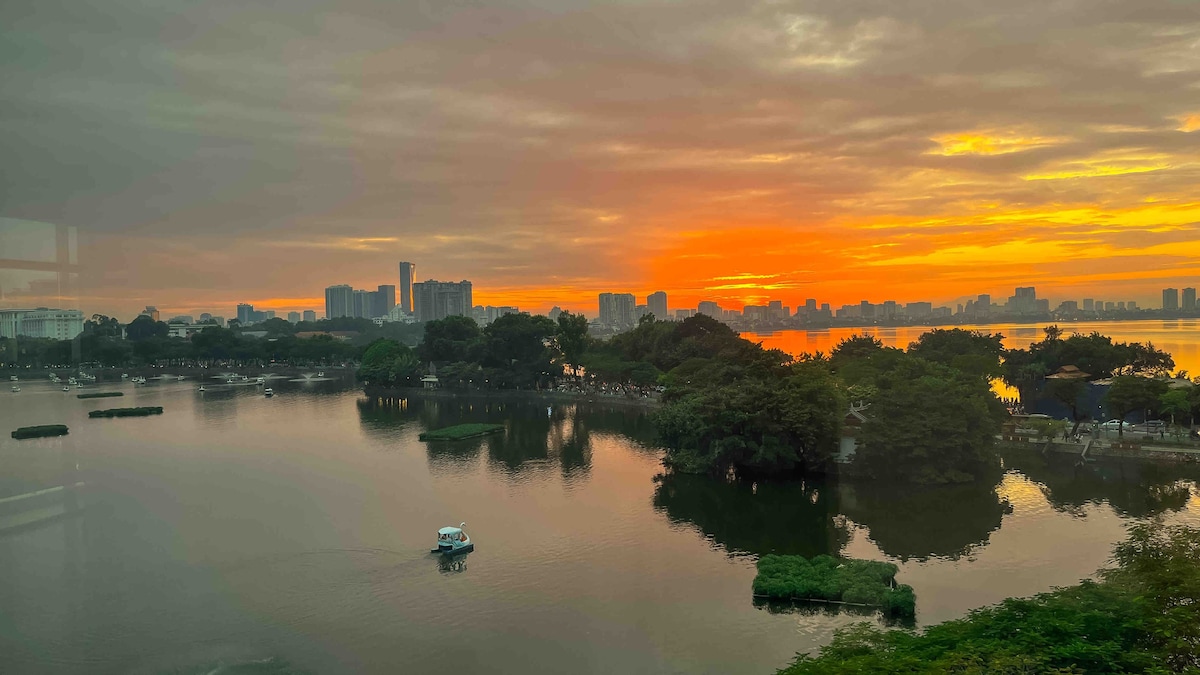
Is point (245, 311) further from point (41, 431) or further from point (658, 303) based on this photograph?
point (658, 303)

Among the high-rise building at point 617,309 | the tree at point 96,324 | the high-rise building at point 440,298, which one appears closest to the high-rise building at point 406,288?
the high-rise building at point 440,298

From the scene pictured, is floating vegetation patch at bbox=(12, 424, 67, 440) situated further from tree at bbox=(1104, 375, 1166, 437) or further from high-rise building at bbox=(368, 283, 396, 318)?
high-rise building at bbox=(368, 283, 396, 318)

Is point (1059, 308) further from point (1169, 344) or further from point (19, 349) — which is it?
point (19, 349)

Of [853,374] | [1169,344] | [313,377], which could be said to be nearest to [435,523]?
[853,374]

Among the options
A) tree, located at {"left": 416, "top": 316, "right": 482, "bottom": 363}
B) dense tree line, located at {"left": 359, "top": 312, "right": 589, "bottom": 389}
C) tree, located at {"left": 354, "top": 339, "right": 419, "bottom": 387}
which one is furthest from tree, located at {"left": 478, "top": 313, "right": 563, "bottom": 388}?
tree, located at {"left": 354, "top": 339, "right": 419, "bottom": 387}

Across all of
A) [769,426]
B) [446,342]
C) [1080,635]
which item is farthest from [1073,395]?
[446,342]
